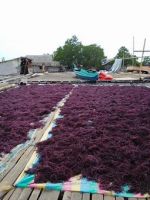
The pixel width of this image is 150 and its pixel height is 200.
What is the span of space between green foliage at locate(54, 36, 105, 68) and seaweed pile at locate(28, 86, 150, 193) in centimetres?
5265

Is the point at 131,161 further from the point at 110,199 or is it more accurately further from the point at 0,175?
the point at 0,175

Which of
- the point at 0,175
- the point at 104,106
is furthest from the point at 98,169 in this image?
the point at 104,106

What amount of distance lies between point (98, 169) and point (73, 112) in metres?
4.08

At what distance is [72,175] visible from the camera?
3.74 metres

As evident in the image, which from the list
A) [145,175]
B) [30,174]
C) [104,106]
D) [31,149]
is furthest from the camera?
[104,106]

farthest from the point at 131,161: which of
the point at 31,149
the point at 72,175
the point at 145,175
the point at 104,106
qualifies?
the point at 104,106

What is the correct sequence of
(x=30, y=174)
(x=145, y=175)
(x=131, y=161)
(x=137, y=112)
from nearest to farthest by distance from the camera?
(x=145, y=175) < (x=30, y=174) < (x=131, y=161) < (x=137, y=112)

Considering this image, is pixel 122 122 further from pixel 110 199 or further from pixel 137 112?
pixel 110 199

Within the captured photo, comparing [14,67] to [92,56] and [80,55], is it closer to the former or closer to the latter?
[92,56]

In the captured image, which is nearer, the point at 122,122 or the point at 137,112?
the point at 122,122

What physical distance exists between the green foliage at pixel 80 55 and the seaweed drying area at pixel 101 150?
52.7 metres

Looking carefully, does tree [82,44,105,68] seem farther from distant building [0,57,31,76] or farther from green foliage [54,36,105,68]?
distant building [0,57,31,76]

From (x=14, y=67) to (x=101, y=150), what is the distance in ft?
92.9

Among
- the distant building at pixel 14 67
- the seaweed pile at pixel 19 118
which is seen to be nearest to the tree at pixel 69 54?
the distant building at pixel 14 67
